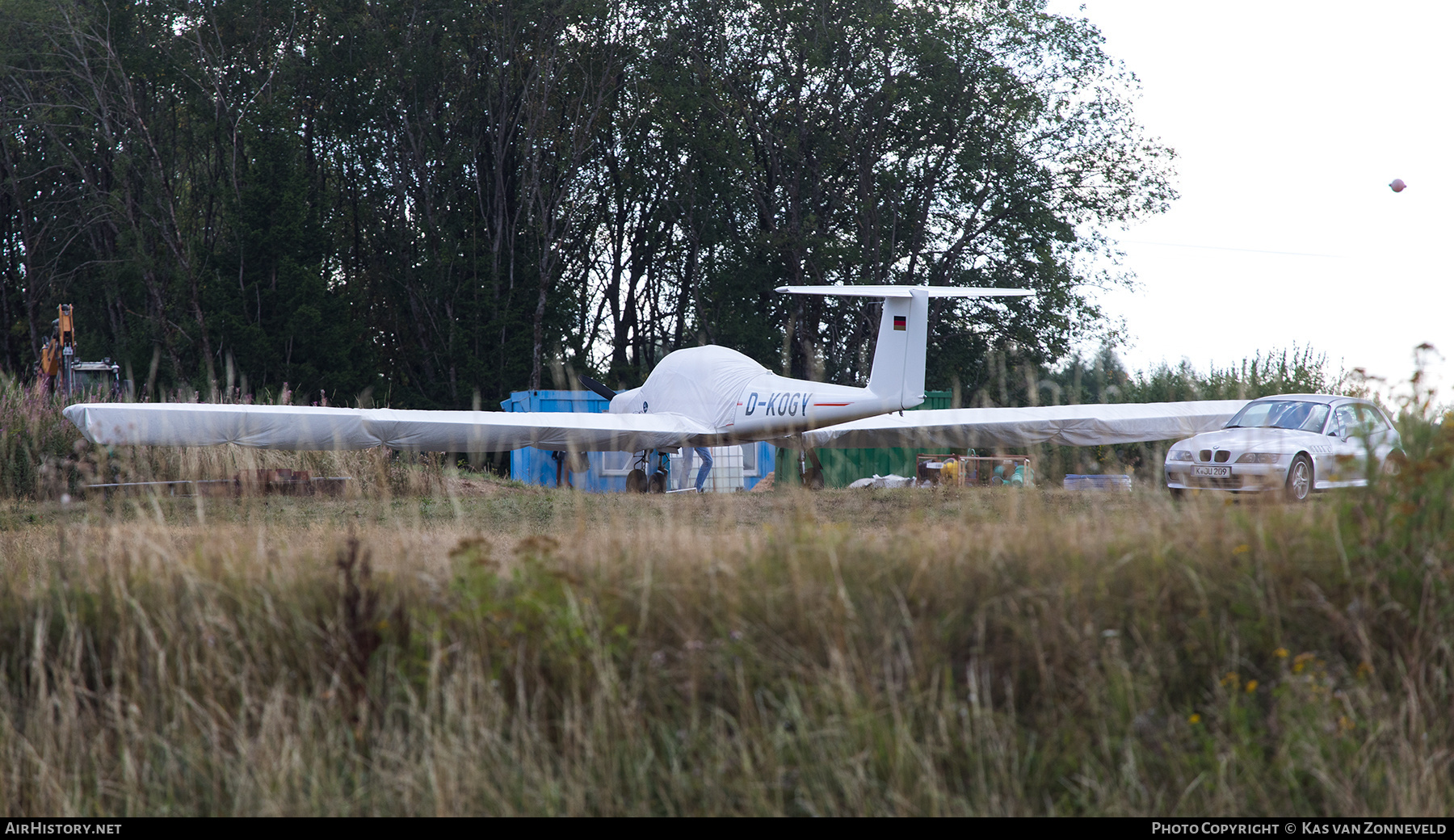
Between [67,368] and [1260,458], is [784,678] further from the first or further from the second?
[67,368]

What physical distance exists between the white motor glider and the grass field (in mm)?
9504

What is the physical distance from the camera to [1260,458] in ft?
38.9

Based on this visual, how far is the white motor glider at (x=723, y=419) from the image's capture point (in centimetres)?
1394

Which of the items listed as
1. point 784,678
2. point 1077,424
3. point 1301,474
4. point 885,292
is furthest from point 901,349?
point 784,678

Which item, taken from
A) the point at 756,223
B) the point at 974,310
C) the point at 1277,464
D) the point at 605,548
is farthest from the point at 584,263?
the point at 605,548

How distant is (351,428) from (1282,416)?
1140 centimetres

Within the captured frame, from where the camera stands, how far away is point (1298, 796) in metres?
3.83

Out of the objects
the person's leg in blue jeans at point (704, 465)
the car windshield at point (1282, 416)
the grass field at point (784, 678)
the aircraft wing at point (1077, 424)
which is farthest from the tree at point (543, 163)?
the grass field at point (784, 678)

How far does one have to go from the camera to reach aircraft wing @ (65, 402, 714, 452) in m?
13.7

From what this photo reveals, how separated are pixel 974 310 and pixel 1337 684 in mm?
33961

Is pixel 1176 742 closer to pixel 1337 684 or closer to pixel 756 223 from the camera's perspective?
pixel 1337 684

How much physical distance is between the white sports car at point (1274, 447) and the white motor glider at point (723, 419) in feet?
11.1

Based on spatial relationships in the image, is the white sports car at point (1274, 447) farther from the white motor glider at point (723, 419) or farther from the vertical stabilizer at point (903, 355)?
the vertical stabilizer at point (903, 355)
